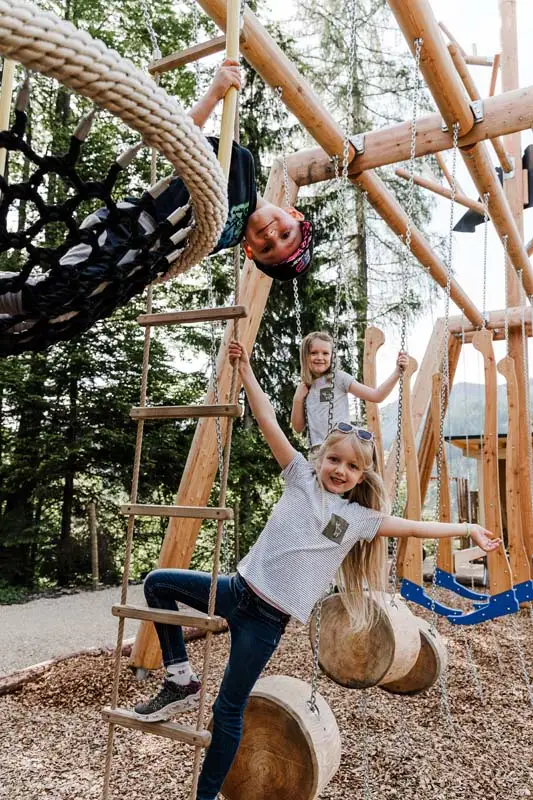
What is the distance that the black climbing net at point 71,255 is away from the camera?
48.4 inches

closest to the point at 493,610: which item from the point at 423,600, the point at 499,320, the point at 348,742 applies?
the point at 423,600

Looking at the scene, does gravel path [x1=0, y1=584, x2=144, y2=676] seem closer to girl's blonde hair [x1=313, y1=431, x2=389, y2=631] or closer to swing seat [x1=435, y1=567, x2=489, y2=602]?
swing seat [x1=435, y1=567, x2=489, y2=602]

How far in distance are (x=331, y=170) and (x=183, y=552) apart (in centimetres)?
275

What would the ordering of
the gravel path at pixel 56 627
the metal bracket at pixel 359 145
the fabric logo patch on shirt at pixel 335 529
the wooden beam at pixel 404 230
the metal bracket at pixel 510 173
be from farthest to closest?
the metal bracket at pixel 510 173, the gravel path at pixel 56 627, the wooden beam at pixel 404 230, the metal bracket at pixel 359 145, the fabric logo patch on shirt at pixel 335 529

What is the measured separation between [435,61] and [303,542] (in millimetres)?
2458

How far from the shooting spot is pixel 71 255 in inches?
63.2

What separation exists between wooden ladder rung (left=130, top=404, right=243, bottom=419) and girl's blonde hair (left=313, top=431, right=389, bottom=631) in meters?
0.53

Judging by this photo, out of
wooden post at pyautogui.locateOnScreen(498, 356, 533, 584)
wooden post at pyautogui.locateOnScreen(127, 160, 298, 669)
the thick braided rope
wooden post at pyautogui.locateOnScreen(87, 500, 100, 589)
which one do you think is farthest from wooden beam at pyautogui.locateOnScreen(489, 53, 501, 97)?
wooden post at pyautogui.locateOnScreen(87, 500, 100, 589)

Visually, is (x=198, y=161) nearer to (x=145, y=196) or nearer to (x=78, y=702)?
(x=145, y=196)

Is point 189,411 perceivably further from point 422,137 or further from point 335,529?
point 422,137

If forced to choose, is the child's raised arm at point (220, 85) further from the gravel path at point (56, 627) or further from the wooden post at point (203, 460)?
the gravel path at point (56, 627)

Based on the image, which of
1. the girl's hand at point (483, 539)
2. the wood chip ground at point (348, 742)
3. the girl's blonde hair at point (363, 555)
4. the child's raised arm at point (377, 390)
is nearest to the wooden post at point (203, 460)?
the wood chip ground at point (348, 742)

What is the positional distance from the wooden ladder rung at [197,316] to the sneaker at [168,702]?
129 cm

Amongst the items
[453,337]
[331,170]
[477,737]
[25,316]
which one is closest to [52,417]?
[453,337]
